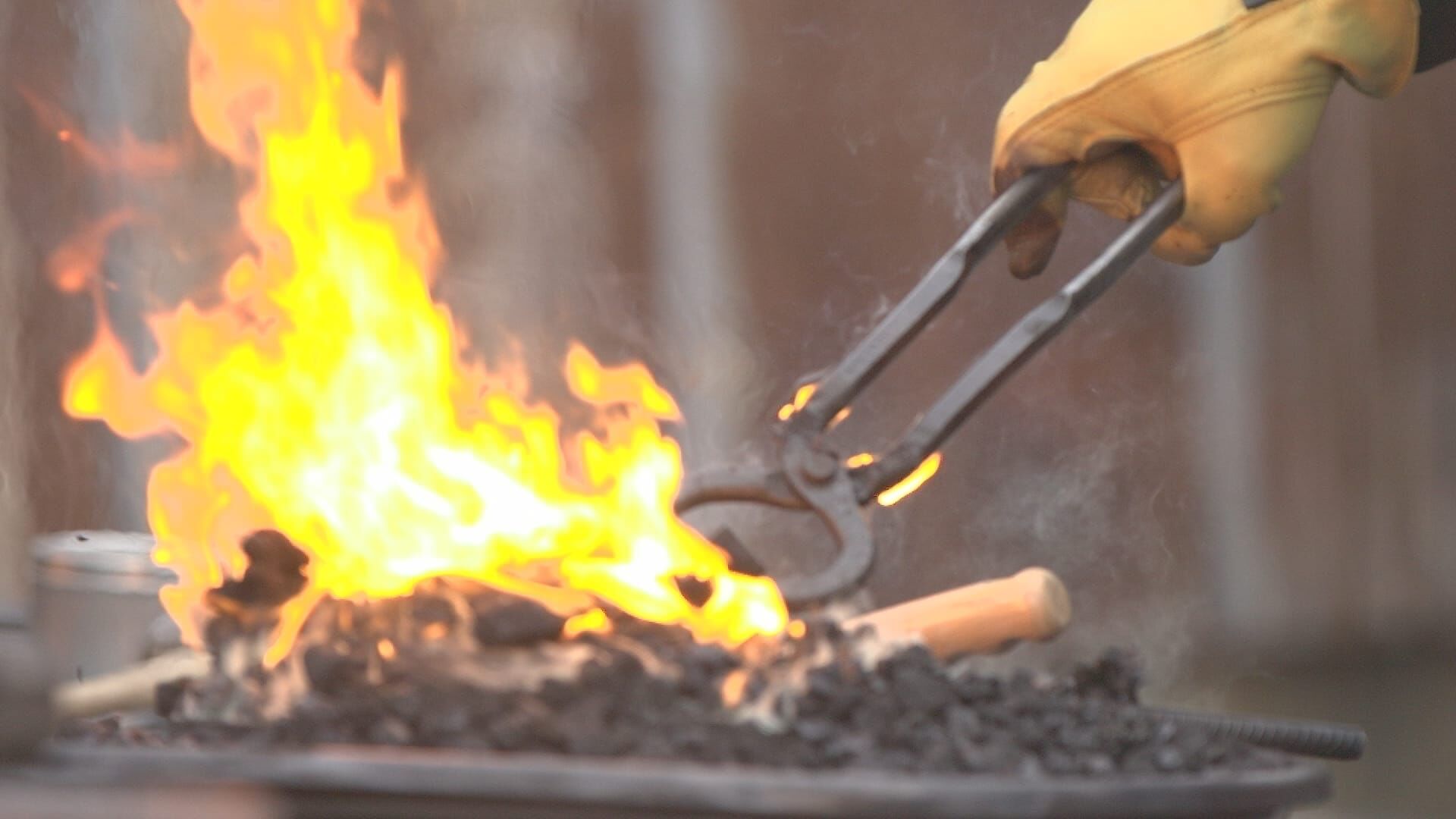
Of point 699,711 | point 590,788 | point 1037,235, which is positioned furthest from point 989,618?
point 590,788

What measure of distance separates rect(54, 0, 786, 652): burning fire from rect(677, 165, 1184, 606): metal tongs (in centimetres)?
9

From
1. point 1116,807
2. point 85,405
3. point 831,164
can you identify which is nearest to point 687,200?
point 831,164

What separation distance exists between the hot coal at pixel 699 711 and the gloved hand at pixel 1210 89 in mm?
764

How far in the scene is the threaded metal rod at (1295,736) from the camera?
62.7 inches

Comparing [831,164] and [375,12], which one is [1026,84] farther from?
[375,12]

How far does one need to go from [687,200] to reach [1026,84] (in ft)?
3.70

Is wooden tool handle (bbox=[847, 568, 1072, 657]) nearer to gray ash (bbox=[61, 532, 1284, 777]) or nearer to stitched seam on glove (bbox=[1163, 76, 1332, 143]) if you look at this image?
gray ash (bbox=[61, 532, 1284, 777])

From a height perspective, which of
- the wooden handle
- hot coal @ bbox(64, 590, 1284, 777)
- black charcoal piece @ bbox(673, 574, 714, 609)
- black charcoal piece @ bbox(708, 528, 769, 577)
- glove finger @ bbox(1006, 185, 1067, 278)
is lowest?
hot coal @ bbox(64, 590, 1284, 777)

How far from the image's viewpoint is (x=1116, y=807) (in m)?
1.09

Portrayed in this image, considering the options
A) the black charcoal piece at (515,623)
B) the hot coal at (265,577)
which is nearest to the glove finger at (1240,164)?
the black charcoal piece at (515,623)

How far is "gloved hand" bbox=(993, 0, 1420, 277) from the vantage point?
75.7 inches

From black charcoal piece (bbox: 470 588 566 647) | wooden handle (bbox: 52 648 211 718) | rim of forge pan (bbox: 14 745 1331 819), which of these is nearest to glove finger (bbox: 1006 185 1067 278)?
black charcoal piece (bbox: 470 588 566 647)

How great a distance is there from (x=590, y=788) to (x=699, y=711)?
319mm

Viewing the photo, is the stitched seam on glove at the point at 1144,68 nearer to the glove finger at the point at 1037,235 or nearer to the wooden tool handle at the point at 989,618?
the glove finger at the point at 1037,235
